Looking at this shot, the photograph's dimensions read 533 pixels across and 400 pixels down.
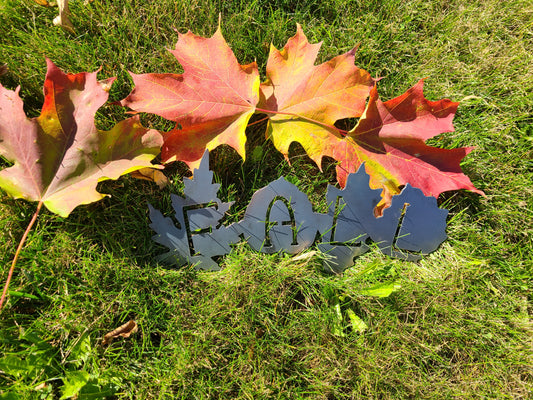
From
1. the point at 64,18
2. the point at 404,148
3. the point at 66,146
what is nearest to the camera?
the point at 66,146

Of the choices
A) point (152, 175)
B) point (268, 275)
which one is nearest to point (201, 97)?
point (152, 175)

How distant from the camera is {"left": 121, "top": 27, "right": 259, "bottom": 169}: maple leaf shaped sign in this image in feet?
4.25

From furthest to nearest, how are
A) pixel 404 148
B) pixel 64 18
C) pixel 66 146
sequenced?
1. pixel 64 18
2. pixel 404 148
3. pixel 66 146

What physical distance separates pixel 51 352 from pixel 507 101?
2044 millimetres

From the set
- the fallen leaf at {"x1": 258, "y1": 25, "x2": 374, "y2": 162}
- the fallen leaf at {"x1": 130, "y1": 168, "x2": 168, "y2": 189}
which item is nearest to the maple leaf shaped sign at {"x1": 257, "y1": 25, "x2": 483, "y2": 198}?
the fallen leaf at {"x1": 258, "y1": 25, "x2": 374, "y2": 162}

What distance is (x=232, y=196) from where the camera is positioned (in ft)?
5.04

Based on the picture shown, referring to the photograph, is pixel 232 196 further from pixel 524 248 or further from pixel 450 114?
pixel 524 248

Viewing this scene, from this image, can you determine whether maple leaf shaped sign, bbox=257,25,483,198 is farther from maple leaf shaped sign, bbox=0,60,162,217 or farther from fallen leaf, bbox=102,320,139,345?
fallen leaf, bbox=102,320,139,345

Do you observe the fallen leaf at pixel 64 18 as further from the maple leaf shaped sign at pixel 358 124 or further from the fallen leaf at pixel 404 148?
the fallen leaf at pixel 404 148

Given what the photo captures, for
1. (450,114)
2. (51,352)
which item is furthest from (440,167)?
(51,352)

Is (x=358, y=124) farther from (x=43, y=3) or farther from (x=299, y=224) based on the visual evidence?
(x=43, y=3)

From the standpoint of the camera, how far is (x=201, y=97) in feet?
4.35

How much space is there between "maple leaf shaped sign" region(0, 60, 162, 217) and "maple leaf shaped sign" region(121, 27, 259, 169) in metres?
0.08

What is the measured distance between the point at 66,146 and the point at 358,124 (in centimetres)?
97
